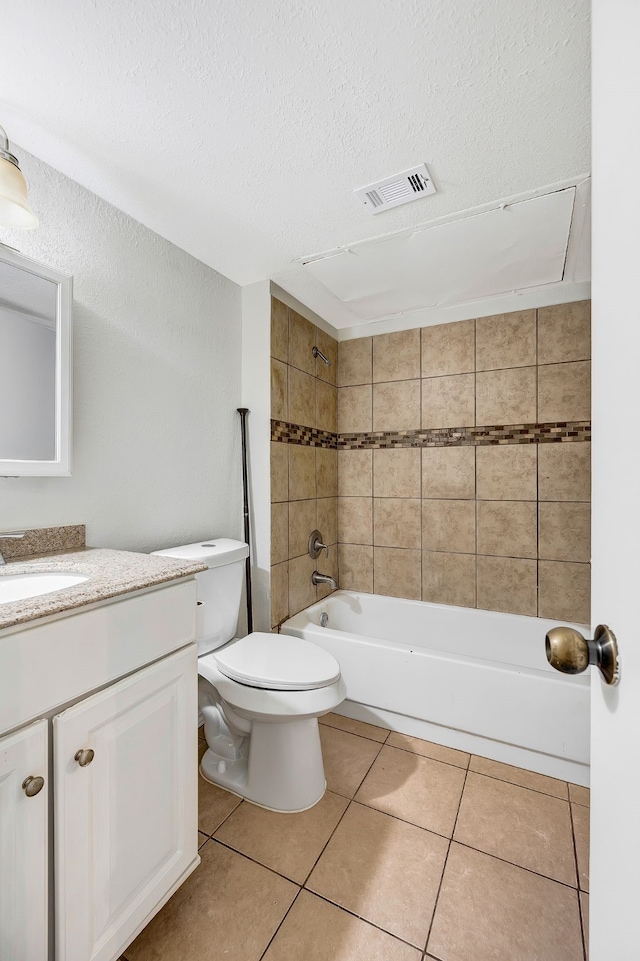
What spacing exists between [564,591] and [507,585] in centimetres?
27

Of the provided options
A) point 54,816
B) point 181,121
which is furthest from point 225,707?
point 181,121

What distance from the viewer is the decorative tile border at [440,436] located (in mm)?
2201

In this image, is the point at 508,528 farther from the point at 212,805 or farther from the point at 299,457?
the point at 212,805

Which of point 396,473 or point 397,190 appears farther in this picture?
point 396,473

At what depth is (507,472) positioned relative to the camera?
92.0 inches

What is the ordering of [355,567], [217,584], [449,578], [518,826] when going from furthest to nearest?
1. [355,567]
2. [449,578]
3. [217,584]
4. [518,826]

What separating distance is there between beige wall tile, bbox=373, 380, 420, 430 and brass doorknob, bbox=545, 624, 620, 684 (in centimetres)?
216

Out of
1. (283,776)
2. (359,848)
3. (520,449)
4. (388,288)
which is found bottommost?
(359,848)

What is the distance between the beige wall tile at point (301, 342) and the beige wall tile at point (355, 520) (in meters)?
0.86

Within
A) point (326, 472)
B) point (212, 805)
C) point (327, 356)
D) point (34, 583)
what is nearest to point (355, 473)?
point (326, 472)

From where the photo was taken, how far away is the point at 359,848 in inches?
51.6
